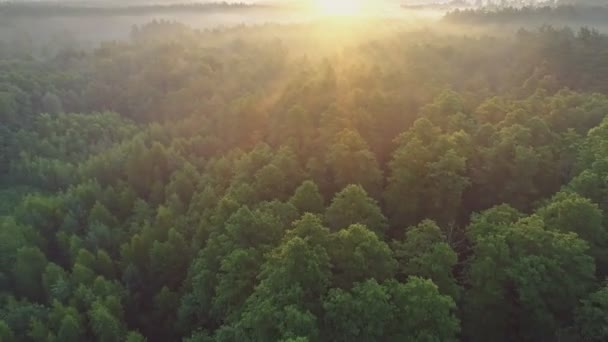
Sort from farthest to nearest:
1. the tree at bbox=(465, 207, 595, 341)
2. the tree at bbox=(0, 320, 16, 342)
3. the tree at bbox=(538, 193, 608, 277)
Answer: the tree at bbox=(0, 320, 16, 342), the tree at bbox=(538, 193, 608, 277), the tree at bbox=(465, 207, 595, 341)

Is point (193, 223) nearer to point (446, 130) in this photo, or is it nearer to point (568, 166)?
point (446, 130)

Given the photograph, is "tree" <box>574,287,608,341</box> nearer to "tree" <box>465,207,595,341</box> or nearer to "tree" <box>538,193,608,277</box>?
"tree" <box>465,207,595,341</box>

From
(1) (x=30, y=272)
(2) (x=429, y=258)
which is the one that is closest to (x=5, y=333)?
(1) (x=30, y=272)

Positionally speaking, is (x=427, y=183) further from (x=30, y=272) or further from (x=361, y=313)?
(x=30, y=272)

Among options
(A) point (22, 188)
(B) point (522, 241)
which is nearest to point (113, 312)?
(B) point (522, 241)

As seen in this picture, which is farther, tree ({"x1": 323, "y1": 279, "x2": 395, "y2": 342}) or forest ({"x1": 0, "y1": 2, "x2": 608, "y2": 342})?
forest ({"x1": 0, "y1": 2, "x2": 608, "y2": 342})

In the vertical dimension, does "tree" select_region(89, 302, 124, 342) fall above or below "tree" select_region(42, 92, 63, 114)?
below

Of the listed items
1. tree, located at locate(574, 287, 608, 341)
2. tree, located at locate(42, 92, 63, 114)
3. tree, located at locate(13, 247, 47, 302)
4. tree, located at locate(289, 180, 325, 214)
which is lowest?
tree, located at locate(13, 247, 47, 302)

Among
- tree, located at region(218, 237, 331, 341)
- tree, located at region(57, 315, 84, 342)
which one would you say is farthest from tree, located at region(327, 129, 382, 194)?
tree, located at region(57, 315, 84, 342)
